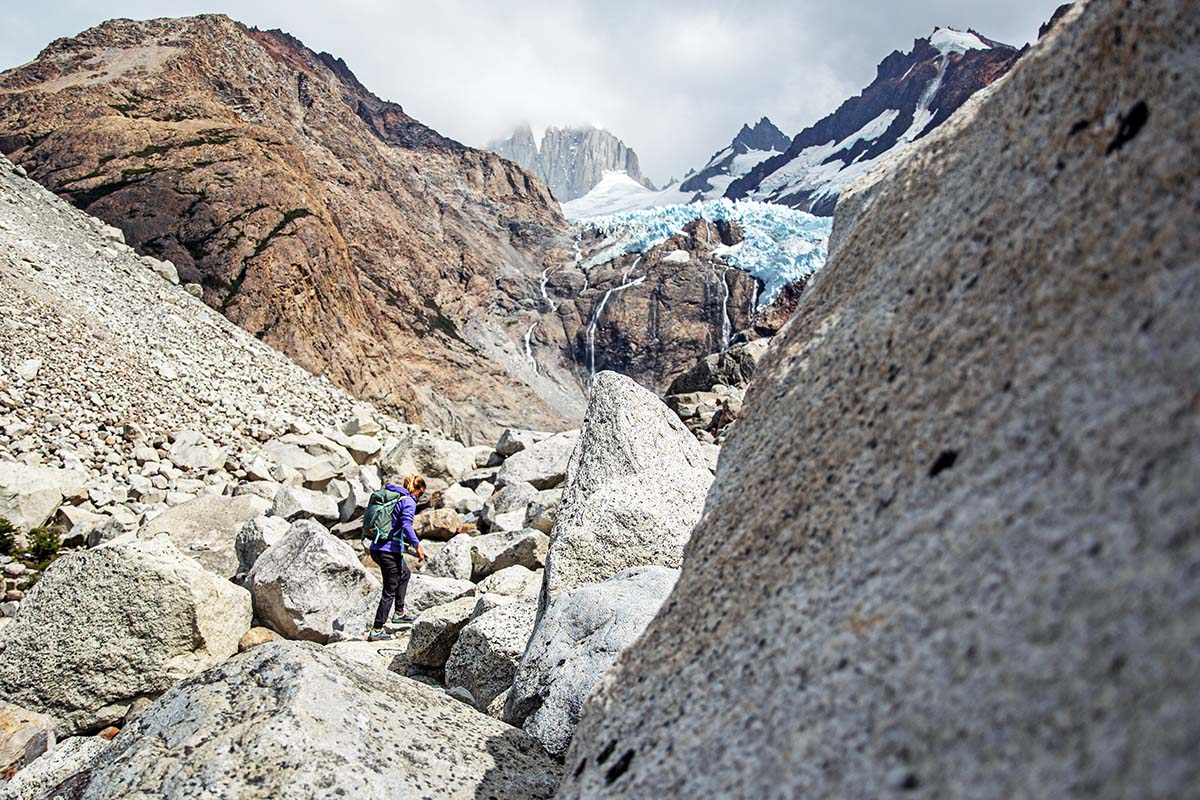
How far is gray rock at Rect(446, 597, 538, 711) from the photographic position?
4.79m

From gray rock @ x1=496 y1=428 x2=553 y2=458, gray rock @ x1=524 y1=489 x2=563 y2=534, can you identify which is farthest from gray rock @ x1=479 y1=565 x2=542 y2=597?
gray rock @ x1=496 y1=428 x2=553 y2=458

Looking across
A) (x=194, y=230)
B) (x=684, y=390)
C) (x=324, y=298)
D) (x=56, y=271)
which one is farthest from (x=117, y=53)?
(x=684, y=390)

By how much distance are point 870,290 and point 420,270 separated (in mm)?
54372

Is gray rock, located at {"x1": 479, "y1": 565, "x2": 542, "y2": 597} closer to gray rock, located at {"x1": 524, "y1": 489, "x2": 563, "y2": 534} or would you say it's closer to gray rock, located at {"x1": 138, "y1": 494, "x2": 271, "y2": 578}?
gray rock, located at {"x1": 524, "y1": 489, "x2": 563, "y2": 534}

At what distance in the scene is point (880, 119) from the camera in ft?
538

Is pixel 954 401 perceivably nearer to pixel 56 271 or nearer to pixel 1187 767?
pixel 1187 767

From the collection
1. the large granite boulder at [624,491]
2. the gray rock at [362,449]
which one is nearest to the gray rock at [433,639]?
the large granite boulder at [624,491]

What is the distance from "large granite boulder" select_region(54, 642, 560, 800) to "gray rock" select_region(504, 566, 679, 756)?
23 centimetres

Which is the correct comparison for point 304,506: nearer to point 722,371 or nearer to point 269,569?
point 269,569

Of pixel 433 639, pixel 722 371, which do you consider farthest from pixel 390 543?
pixel 722 371

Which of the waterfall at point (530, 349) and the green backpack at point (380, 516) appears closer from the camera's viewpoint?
the green backpack at point (380, 516)

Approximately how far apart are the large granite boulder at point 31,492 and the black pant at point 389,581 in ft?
23.6

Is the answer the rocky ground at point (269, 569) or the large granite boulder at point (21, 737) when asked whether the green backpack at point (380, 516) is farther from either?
the large granite boulder at point (21, 737)

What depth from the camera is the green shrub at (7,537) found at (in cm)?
1048
